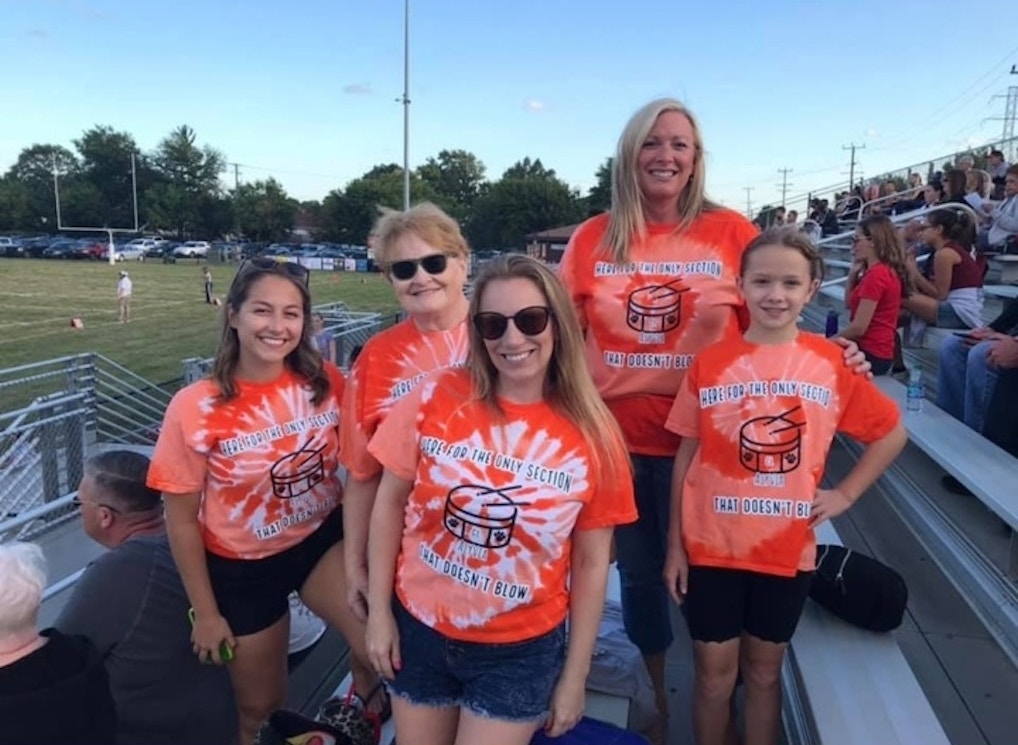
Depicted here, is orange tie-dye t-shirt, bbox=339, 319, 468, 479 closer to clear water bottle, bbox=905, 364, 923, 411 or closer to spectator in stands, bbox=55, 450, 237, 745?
spectator in stands, bbox=55, 450, 237, 745

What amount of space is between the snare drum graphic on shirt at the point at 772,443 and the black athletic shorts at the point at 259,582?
Answer: 50.2 inches

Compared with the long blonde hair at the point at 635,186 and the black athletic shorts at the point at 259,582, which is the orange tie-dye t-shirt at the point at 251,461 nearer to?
the black athletic shorts at the point at 259,582

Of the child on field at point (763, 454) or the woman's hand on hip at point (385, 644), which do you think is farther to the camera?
the child on field at point (763, 454)

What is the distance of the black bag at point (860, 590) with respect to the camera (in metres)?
2.65

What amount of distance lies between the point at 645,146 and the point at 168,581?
1923mm

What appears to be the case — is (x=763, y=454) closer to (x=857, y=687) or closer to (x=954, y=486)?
(x=857, y=687)

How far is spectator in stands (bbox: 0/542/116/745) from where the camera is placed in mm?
1765

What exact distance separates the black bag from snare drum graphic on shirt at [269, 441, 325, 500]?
167 centimetres

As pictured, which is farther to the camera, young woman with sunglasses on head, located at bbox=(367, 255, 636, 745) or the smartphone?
the smartphone

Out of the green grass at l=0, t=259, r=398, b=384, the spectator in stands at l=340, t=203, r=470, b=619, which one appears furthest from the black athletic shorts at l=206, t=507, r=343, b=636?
the green grass at l=0, t=259, r=398, b=384

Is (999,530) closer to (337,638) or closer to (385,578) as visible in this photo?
(385,578)

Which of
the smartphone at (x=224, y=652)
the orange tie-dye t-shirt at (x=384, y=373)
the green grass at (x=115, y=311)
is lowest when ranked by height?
the green grass at (x=115, y=311)

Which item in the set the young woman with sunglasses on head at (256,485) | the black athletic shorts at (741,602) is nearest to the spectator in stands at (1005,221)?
the black athletic shorts at (741,602)

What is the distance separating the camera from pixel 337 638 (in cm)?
362
